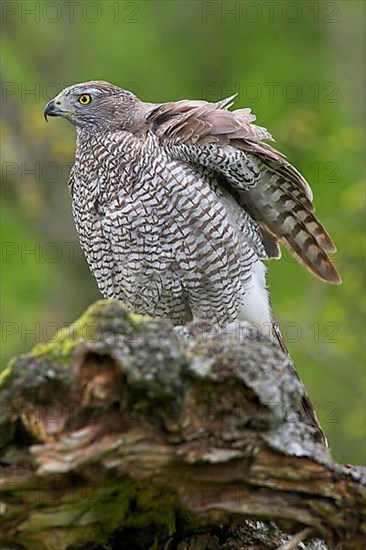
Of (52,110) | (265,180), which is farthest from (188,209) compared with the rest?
(52,110)

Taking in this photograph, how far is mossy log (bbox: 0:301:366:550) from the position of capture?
304 cm

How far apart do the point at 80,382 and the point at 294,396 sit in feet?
2.34

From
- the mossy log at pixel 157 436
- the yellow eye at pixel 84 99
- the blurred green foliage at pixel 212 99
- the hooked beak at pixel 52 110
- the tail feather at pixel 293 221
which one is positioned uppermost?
the blurred green foliage at pixel 212 99

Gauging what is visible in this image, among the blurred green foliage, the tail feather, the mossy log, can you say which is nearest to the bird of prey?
the tail feather

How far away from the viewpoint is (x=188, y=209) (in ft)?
18.3

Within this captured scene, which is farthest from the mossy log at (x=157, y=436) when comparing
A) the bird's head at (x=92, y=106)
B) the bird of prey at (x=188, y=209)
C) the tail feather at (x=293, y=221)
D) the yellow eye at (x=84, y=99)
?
the yellow eye at (x=84, y=99)

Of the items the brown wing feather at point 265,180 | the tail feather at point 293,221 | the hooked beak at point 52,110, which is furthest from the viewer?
the hooked beak at point 52,110

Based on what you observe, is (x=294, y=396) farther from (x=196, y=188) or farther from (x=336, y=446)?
(x=336, y=446)

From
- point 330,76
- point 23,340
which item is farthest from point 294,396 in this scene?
point 330,76

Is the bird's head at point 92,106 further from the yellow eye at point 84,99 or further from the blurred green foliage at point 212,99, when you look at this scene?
the blurred green foliage at point 212,99

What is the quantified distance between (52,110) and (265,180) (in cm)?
149

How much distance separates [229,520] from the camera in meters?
3.48

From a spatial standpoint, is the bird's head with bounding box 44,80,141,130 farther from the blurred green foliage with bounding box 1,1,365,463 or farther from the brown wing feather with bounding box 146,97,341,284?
the blurred green foliage with bounding box 1,1,365,463

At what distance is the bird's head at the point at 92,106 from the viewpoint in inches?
248
